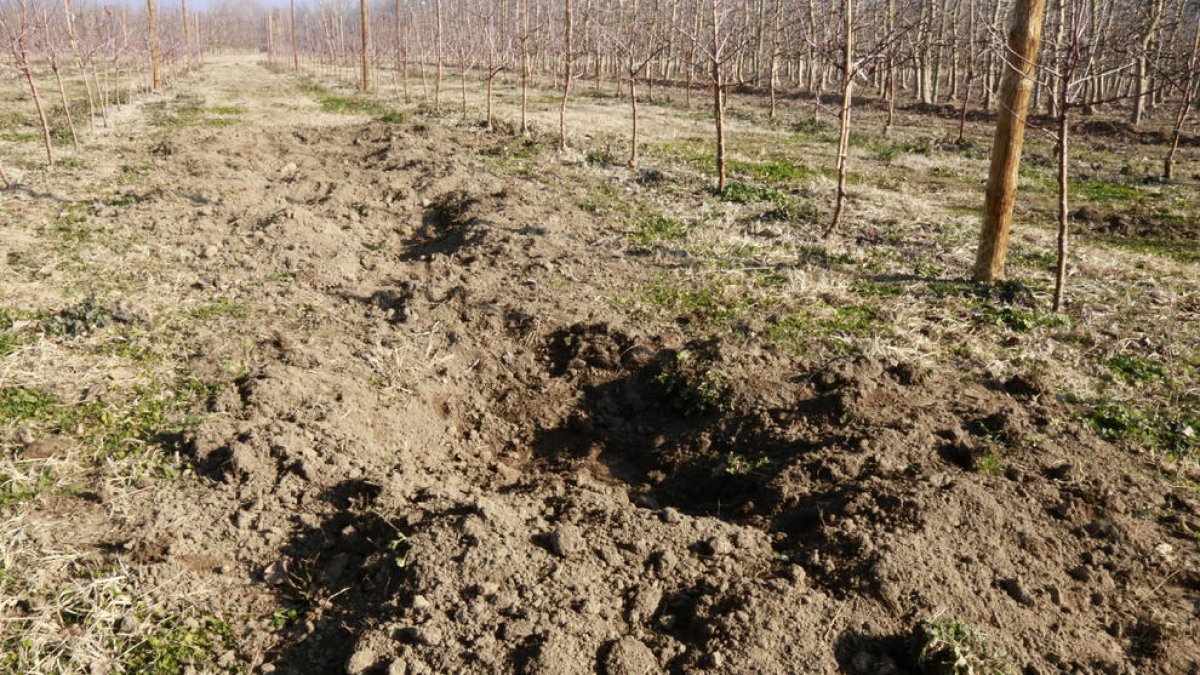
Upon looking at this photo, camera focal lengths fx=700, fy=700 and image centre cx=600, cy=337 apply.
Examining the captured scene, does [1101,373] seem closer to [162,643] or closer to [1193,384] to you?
[1193,384]

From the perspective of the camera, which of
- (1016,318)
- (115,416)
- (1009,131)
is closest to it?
(115,416)

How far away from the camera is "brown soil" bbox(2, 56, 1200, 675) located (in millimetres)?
3199

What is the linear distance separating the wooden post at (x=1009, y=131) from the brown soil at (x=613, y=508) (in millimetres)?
2841

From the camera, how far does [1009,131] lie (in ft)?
24.5

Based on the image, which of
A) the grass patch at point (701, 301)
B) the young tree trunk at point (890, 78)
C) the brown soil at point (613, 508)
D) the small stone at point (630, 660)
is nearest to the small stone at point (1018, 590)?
the brown soil at point (613, 508)

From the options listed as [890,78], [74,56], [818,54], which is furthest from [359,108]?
[890,78]

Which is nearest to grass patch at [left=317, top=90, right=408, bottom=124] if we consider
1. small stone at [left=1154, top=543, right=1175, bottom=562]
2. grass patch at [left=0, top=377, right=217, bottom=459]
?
grass patch at [left=0, top=377, right=217, bottom=459]

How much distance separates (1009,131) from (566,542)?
22.3ft

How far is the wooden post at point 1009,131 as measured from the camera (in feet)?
23.5

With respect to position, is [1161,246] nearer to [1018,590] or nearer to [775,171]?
[775,171]

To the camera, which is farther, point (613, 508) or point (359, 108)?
point (359, 108)

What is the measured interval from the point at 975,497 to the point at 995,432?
3.53 feet

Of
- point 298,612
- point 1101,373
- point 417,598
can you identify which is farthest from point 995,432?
point 298,612

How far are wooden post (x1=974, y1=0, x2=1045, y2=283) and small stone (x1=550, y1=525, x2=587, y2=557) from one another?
6.33m
